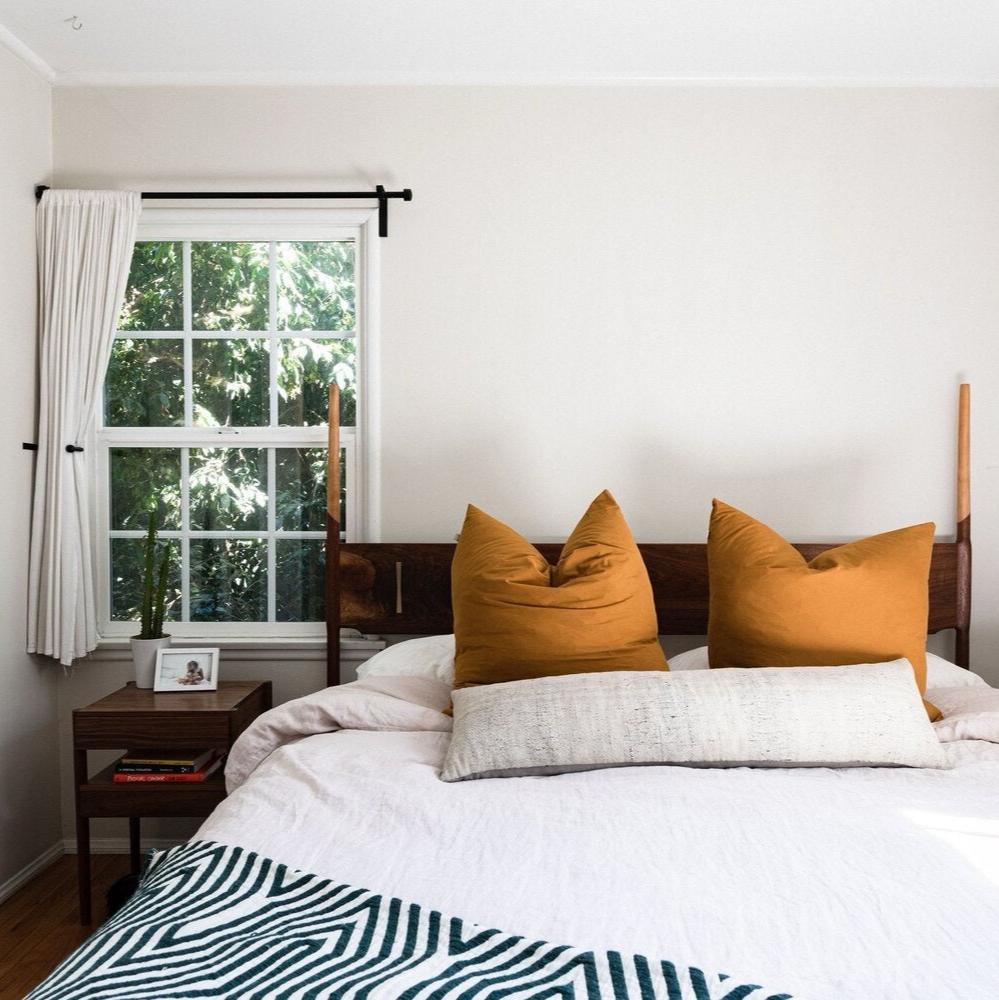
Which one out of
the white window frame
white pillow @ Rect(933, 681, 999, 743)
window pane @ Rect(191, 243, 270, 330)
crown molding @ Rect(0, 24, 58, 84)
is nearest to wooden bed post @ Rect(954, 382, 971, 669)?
white pillow @ Rect(933, 681, 999, 743)

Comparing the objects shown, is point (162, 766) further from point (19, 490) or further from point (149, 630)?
point (19, 490)

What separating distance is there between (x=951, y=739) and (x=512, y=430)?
1.55 metres

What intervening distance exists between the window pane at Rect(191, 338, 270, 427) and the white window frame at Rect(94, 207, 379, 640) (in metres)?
0.03

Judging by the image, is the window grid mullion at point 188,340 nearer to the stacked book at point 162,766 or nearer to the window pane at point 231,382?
the window pane at point 231,382

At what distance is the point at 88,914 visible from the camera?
249 cm

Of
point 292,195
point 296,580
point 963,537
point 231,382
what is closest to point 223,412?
point 231,382

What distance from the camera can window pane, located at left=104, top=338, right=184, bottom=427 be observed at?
10.00 ft

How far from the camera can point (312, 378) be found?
3037mm

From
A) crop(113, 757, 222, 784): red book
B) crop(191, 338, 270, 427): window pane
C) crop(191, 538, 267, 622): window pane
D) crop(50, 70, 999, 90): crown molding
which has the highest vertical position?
crop(50, 70, 999, 90): crown molding

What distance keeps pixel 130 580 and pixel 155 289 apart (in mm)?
987

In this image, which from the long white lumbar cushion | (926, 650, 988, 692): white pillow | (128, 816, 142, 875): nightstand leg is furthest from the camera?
(128, 816, 142, 875): nightstand leg

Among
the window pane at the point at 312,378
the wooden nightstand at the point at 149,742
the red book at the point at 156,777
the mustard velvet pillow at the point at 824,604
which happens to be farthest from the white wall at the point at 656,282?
the red book at the point at 156,777

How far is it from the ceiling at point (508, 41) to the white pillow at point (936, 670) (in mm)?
1788

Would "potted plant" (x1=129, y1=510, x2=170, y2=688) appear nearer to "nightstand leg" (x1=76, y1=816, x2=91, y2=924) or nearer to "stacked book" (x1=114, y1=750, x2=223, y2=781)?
"stacked book" (x1=114, y1=750, x2=223, y2=781)
